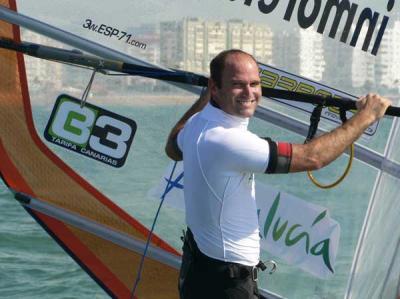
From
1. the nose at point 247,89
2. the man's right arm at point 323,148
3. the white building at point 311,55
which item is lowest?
the man's right arm at point 323,148

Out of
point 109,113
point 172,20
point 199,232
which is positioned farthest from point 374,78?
point 199,232

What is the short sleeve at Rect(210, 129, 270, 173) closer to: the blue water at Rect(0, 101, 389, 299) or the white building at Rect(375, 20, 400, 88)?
the blue water at Rect(0, 101, 389, 299)

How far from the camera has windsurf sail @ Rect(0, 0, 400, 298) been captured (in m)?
3.13

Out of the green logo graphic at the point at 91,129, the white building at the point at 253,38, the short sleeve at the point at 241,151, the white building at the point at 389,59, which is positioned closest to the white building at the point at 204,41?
the white building at the point at 253,38

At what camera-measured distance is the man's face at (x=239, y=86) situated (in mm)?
2229

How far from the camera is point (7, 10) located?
3170mm

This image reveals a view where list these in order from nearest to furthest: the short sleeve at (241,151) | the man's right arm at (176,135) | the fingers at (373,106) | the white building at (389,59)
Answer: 1. the short sleeve at (241,151)
2. the fingers at (373,106)
3. the man's right arm at (176,135)
4. the white building at (389,59)

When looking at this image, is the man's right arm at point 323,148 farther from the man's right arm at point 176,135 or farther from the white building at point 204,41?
the white building at point 204,41

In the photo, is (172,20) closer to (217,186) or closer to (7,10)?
(7,10)

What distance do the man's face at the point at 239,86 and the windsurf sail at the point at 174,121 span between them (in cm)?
82

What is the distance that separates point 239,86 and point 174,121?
101 centimetres

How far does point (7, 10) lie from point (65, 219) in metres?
0.79

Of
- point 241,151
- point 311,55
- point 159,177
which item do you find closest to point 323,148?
point 241,151

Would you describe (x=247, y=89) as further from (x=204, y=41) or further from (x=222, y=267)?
(x=204, y=41)
